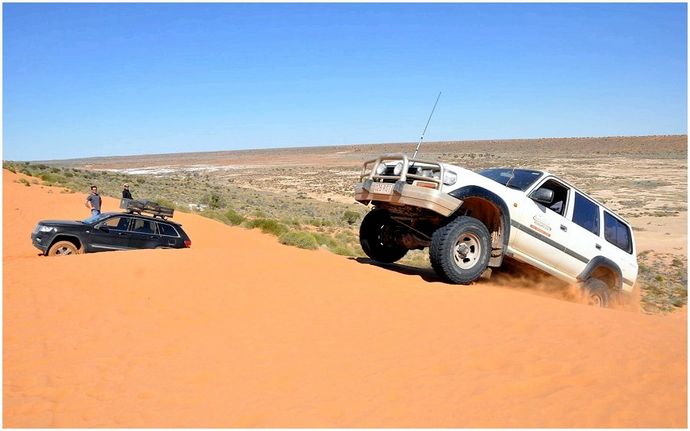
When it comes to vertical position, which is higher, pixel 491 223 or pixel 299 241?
pixel 491 223

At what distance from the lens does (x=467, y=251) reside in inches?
326

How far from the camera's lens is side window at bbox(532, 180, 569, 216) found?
910 cm

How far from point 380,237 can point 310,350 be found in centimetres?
466

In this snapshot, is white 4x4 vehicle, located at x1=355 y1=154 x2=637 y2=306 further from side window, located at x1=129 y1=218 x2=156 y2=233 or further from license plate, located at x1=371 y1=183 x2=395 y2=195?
side window, located at x1=129 y1=218 x2=156 y2=233

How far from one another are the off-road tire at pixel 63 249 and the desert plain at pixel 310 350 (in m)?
2.36

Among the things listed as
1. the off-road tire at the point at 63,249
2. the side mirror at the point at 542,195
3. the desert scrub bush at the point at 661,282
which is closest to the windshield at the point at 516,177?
the side mirror at the point at 542,195

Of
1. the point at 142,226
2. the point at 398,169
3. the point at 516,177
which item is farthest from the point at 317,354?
the point at 142,226

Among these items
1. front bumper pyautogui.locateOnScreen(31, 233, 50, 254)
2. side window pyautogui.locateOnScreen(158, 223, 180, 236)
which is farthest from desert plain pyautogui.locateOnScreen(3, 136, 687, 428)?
side window pyautogui.locateOnScreen(158, 223, 180, 236)

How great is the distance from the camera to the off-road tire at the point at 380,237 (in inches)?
386

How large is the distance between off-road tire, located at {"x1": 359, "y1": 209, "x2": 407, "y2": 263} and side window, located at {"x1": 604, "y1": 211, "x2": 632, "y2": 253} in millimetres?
3643

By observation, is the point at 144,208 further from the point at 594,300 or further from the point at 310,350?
the point at 594,300

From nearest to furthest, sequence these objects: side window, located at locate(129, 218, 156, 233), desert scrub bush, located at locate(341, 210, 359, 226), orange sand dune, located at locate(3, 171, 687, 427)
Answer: orange sand dune, located at locate(3, 171, 687, 427), side window, located at locate(129, 218, 156, 233), desert scrub bush, located at locate(341, 210, 359, 226)

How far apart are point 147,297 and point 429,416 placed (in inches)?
186

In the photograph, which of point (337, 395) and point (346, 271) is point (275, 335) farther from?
point (346, 271)
